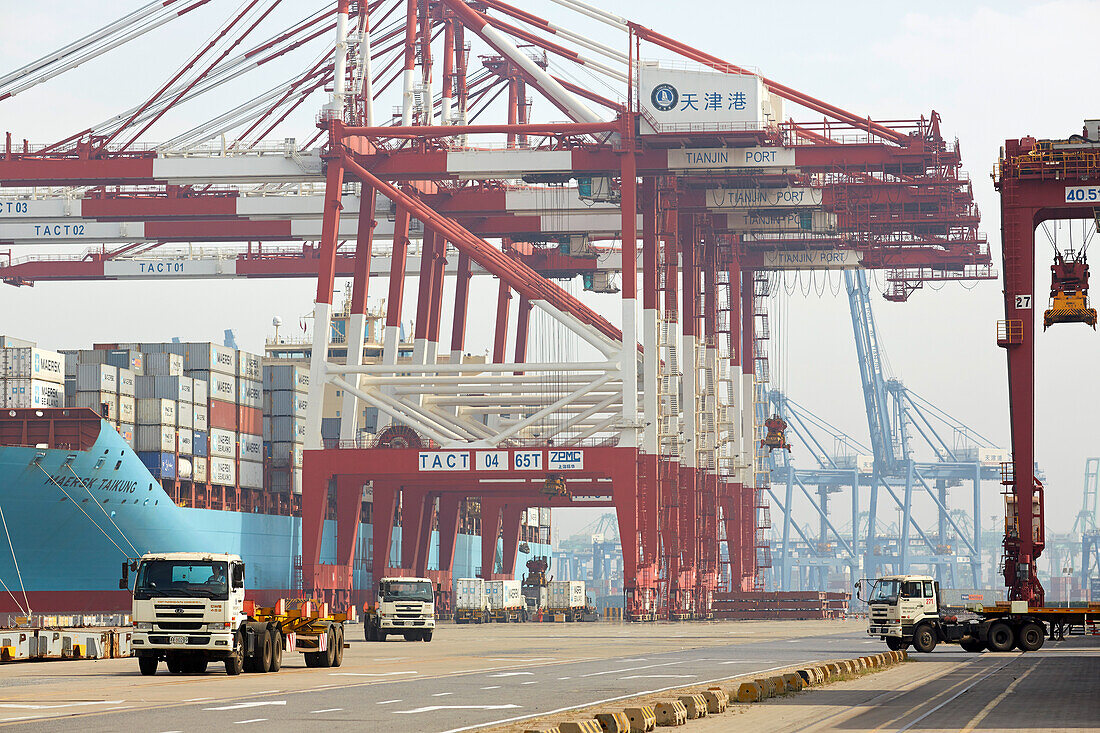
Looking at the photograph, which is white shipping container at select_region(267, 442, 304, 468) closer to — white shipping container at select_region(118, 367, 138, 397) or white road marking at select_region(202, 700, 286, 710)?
white shipping container at select_region(118, 367, 138, 397)

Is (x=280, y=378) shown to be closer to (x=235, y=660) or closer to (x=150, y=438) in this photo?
(x=150, y=438)

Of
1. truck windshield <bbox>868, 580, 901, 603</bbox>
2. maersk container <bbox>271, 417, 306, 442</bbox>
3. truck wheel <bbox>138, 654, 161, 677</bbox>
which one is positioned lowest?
truck wheel <bbox>138, 654, 161, 677</bbox>

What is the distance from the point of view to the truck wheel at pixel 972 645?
37.5 m

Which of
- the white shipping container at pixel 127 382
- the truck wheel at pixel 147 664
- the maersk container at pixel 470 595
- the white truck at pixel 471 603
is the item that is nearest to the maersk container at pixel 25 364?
the white shipping container at pixel 127 382

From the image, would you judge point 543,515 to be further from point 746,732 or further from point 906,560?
point 746,732

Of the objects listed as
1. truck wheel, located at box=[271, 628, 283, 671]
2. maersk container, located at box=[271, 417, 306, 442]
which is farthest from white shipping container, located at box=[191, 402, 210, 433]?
truck wheel, located at box=[271, 628, 283, 671]

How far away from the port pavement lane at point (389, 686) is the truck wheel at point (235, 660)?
218 mm

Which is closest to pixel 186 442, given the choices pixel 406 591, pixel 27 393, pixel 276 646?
pixel 27 393

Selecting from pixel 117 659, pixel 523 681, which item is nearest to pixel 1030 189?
pixel 523 681

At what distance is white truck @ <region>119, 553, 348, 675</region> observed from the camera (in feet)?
83.9

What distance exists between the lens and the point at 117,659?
33.0 meters

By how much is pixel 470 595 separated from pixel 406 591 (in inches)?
1082

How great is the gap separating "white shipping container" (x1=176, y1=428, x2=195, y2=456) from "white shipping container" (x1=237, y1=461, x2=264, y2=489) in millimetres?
4471

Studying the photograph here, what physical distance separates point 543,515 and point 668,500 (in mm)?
47518
